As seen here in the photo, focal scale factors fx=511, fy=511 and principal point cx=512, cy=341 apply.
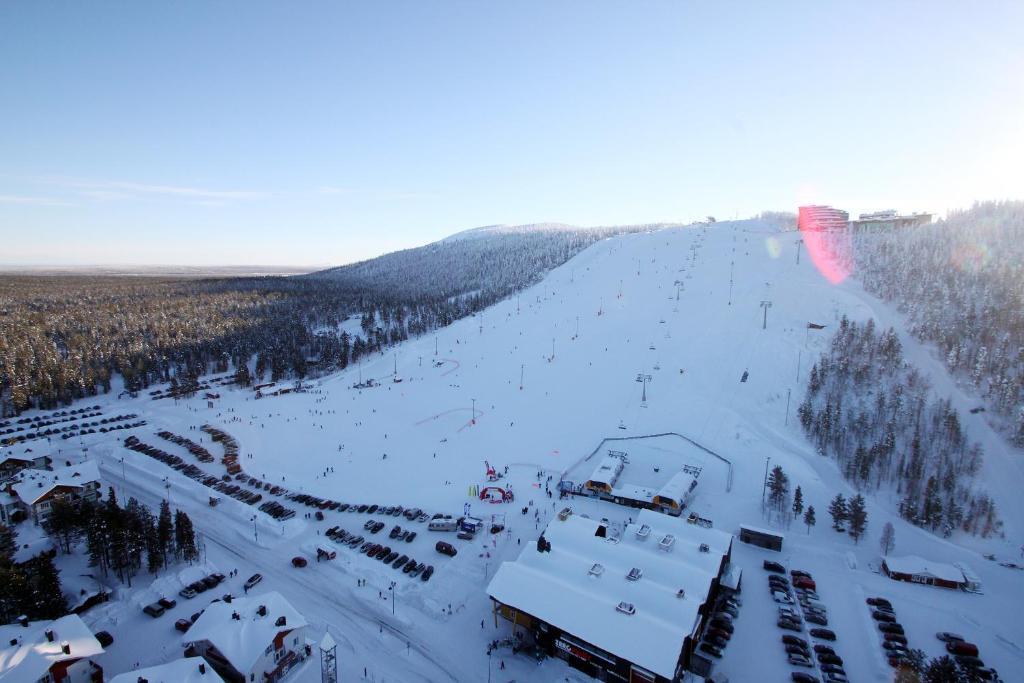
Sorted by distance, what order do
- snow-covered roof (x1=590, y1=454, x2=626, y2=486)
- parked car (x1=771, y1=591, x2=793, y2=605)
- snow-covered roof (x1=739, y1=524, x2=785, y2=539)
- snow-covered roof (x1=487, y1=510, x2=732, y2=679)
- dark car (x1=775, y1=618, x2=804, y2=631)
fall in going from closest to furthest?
snow-covered roof (x1=487, y1=510, x2=732, y2=679), dark car (x1=775, y1=618, x2=804, y2=631), parked car (x1=771, y1=591, x2=793, y2=605), snow-covered roof (x1=739, y1=524, x2=785, y2=539), snow-covered roof (x1=590, y1=454, x2=626, y2=486)

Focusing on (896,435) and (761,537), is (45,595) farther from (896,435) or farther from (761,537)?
(896,435)

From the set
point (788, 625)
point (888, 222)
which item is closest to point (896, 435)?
point (788, 625)

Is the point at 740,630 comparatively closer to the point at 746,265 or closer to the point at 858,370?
the point at 858,370

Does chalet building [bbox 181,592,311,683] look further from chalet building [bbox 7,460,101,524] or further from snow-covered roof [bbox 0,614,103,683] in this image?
chalet building [bbox 7,460,101,524]

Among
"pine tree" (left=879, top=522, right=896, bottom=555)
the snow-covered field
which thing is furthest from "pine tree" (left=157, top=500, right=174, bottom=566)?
"pine tree" (left=879, top=522, right=896, bottom=555)

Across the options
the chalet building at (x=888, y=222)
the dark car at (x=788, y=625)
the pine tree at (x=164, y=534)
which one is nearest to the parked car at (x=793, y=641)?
the dark car at (x=788, y=625)

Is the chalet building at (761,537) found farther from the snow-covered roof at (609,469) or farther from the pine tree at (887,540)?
the snow-covered roof at (609,469)
